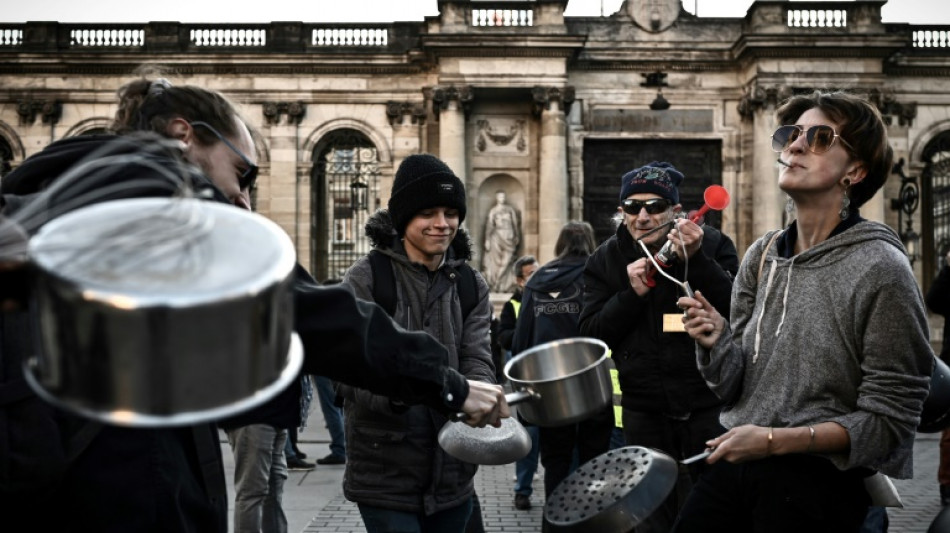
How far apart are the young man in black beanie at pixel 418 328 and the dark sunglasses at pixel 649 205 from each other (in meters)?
1.10

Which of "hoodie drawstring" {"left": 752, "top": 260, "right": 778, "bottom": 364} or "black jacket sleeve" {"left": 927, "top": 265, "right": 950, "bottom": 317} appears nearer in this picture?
"hoodie drawstring" {"left": 752, "top": 260, "right": 778, "bottom": 364}

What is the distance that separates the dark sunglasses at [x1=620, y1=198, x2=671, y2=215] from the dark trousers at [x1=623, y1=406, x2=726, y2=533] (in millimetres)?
1071

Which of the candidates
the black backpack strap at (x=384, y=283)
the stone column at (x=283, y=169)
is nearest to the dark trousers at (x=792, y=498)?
the black backpack strap at (x=384, y=283)

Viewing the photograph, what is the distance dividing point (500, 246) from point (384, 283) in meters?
17.4

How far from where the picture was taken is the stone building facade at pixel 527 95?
20938 mm

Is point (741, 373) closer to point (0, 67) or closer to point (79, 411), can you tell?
point (79, 411)

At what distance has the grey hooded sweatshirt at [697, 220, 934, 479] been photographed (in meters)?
2.59

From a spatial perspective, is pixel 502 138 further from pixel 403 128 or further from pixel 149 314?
pixel 149 314

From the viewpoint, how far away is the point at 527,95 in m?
21.3

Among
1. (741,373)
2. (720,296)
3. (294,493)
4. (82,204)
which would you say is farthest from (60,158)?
(294,493)

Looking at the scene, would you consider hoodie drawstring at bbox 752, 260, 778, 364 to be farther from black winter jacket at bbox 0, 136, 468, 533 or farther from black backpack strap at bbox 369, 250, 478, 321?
black backpack strap at bbox 369, 250, 478, 321

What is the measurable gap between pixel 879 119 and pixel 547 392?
4.76 feet

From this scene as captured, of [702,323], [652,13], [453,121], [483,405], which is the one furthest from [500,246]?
[483,405]

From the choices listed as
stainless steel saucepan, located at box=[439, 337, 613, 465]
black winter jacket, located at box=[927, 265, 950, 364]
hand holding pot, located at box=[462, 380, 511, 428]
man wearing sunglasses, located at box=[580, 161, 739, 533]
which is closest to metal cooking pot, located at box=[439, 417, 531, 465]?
stainless steel saucepan, located at box=[439, 337, 613, 465]
